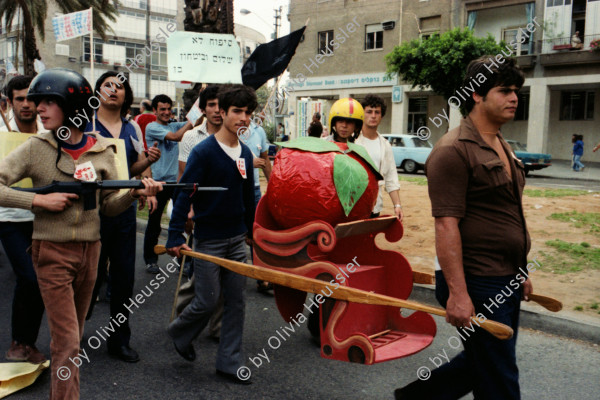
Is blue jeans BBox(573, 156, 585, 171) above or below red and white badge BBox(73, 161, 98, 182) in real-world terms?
below

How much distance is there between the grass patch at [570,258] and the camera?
5816 millimetres

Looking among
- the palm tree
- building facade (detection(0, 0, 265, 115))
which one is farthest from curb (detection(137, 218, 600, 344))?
building facade (detection(0, 0, 265, 115))

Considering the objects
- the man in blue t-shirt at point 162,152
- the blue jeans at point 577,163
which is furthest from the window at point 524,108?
the man in blue t-shirt at point 162,152

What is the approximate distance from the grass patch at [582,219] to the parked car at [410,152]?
437 inches

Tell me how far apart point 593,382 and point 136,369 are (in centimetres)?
313

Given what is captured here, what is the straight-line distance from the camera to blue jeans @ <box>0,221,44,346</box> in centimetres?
367

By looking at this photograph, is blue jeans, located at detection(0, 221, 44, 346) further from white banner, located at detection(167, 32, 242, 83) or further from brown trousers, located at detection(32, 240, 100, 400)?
white banner, located at detection(167, 32, 242, 83)

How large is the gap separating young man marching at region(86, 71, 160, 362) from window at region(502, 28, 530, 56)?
24320mm

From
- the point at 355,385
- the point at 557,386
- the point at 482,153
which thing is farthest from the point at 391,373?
the point at 482,153

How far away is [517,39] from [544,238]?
20880mm

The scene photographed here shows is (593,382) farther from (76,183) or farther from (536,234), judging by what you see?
(536,234)

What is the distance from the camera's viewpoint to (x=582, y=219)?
7914mm

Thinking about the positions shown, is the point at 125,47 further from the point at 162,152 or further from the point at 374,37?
the point at 162,152

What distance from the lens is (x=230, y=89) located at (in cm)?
364
